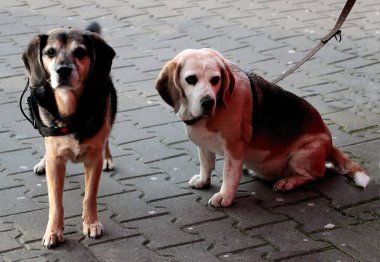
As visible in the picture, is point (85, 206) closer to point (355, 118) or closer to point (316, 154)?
point (316, 154)

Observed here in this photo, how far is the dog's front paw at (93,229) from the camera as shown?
5195 millimetres

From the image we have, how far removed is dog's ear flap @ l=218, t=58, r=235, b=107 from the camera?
5301 mm

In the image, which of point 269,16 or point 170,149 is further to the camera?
point 269,16

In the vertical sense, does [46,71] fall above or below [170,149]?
above

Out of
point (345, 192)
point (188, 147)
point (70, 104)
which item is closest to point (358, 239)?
point (345, 192)

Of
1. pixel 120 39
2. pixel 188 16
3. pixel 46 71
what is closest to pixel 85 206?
pixel 46 71

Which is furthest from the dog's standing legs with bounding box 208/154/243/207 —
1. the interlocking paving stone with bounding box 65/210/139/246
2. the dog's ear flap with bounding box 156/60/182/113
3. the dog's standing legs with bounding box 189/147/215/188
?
the interlocking paving stone with bounding box 65/210/139/246

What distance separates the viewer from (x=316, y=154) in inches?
231

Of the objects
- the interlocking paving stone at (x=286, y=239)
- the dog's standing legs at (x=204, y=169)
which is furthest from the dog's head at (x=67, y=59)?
the interlocking paving stone at (x=286, y=239)

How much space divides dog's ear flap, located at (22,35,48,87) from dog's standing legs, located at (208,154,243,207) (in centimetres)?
143

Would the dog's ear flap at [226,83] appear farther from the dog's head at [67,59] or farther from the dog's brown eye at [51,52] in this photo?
the dog's brown eye at [51,52]

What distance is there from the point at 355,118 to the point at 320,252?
7.95ft

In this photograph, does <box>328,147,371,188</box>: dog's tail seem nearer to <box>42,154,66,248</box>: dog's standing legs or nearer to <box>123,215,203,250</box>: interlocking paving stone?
<box>123,215,203,250</box>: interlocking paving stone

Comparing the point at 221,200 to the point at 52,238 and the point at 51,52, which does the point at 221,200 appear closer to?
the point at 52,238
